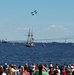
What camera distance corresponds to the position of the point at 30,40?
18300 centimetres

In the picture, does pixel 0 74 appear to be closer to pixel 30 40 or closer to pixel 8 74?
pixel 8 74

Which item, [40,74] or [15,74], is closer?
[40,74]

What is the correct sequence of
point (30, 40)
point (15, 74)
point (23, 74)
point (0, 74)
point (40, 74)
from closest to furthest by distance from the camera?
point (0, 74) → point (40, 74) → point (23, 74) → point (15, 74) → point (30, 40)

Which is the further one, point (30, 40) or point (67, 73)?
point (30, 40)

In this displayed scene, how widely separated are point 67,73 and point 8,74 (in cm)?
392

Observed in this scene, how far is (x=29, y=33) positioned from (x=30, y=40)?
7359 millimetres

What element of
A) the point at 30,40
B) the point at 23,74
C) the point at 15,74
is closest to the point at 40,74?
the point at 23,74

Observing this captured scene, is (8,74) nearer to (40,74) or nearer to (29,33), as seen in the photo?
(40,74)

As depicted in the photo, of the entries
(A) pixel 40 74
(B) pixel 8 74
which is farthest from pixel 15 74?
(A) pixel 40 74

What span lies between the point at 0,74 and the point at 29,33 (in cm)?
17357

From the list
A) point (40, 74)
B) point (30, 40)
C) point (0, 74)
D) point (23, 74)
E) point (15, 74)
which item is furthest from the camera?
point (30, 40)

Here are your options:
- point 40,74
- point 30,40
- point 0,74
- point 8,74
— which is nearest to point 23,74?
point 8,74

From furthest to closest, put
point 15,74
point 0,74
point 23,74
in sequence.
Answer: point 15,74 → point 23,74 → point 0,74

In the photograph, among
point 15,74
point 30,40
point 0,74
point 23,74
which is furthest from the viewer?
point 30,40
